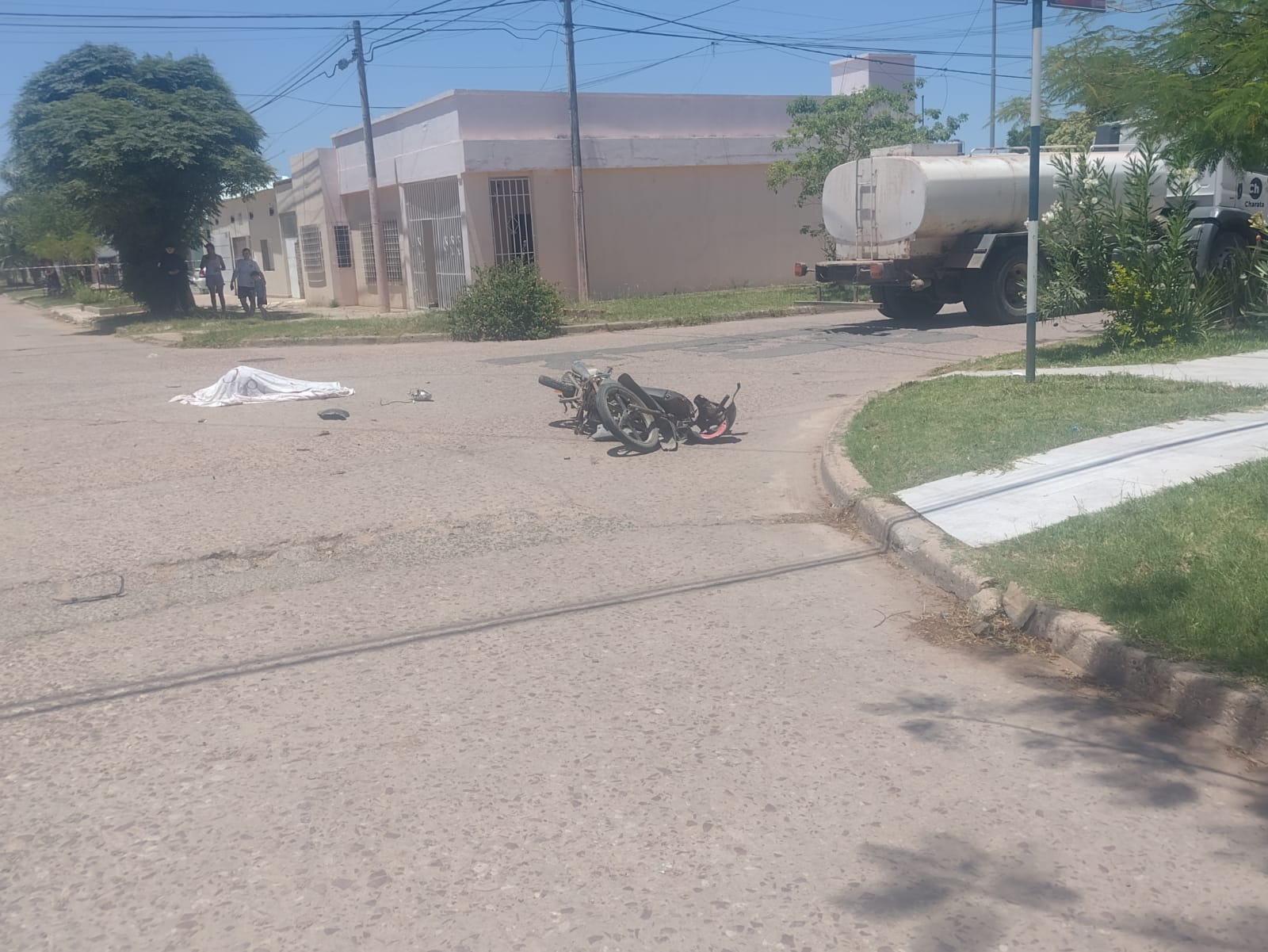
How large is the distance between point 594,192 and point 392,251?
611 centimetres

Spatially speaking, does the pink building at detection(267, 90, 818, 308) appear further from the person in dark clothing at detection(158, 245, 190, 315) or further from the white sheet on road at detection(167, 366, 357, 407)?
the white sheet on road at detection(167, 366, 357, 407)

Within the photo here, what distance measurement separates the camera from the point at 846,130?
2386cm

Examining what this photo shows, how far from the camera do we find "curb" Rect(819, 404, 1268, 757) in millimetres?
4102

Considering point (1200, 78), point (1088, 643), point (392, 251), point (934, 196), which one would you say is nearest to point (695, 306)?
point (934, 196)

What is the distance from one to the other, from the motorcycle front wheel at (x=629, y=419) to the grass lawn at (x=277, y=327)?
1173 centimetres

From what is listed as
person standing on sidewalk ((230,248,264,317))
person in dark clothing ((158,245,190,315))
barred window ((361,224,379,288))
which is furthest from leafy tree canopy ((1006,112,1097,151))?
person in dark clothing ((158,245,190,315))

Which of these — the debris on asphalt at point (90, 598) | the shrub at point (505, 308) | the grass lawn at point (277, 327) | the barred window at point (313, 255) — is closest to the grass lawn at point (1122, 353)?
the shrub at point (505, 308)

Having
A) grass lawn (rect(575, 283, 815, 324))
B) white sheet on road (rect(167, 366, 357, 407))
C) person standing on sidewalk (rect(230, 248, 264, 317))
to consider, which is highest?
person standing on sidewalk (rect(230, 248, 264, 317))

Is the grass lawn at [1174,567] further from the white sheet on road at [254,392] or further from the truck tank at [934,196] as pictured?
the truck tank at [934,196]

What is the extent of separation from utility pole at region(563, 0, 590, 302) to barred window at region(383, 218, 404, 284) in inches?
227

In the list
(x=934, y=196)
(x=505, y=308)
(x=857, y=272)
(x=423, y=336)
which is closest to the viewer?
(x=934, y=196)

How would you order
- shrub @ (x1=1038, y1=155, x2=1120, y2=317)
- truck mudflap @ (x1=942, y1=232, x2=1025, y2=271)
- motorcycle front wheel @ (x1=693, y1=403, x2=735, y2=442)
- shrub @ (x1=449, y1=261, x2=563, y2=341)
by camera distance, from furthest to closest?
shrub @ (x1=449, y1=261, x2=563, y2=341)
truck mudflap @ (x1=942, y1=232, x2=1025, y2=271)
shrub @ (x1=1038, y1=155, x2=1120, y2=317)
motorcycle front wheel @ (x1=693, y1=403, x2=735, y2=442)

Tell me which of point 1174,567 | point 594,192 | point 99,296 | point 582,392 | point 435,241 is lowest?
point 1174,567

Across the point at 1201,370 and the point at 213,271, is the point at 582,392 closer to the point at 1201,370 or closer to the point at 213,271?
the point at 1201,370
